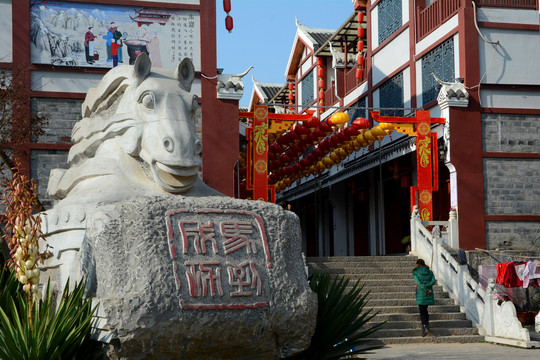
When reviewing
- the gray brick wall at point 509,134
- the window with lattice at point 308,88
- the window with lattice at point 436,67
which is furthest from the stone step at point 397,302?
the window with lattice at point 308,88

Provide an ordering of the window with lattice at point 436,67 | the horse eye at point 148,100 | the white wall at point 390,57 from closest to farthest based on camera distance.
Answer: the horse eye at point 148,100
the window with lattice at point 436,67
the white wall at point 390,57

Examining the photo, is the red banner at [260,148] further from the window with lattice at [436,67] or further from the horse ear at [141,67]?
the horse ear at [141,67]

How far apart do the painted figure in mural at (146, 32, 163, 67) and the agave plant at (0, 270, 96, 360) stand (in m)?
11.5

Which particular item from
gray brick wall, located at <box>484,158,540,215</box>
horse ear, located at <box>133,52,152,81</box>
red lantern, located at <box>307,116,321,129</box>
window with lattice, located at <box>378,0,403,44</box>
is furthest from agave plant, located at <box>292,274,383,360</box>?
window with lattice, located at <box>378,0,403,44</box>

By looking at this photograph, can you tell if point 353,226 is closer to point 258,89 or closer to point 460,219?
point 460,219

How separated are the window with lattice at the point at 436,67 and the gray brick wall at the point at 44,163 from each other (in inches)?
329

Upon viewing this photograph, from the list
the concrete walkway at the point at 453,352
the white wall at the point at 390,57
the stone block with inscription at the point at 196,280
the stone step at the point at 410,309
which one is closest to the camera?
the stone block with inscription at the point at 196,280

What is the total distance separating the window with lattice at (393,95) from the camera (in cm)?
1972

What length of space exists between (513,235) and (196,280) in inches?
518

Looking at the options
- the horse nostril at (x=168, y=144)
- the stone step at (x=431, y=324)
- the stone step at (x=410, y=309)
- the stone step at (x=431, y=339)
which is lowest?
the stone step at (x=431, y=339)

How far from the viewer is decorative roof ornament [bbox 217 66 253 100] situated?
15.8m

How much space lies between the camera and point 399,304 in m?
12.9

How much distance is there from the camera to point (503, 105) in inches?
650

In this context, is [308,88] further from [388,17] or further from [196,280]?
[196,280]
